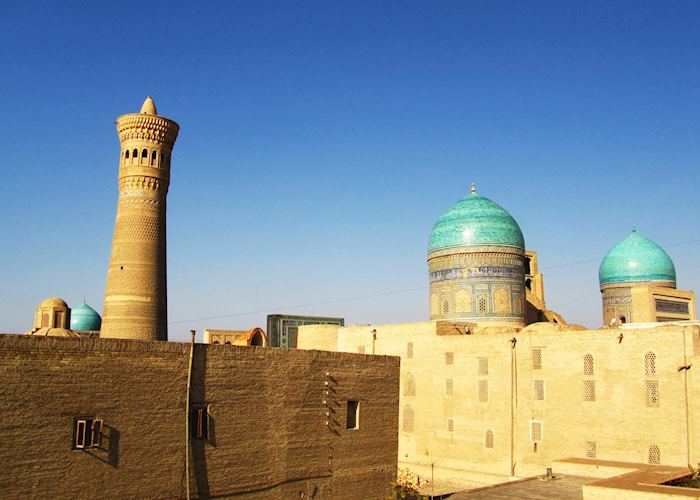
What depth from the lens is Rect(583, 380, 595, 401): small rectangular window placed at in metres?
24.6

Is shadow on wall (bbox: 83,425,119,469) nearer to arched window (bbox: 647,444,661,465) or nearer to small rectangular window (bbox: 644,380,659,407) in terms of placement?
arched window (bbox: 647,444,661,465)

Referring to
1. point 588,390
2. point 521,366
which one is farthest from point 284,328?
point 588,390

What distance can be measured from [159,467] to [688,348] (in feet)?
55.0

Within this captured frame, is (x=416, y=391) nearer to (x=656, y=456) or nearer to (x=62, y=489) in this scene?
(x=656, y=456)

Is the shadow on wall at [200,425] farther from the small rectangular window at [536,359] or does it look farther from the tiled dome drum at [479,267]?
the tiled dome drum at [479,267]

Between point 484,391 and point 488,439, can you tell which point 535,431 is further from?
point 484,391

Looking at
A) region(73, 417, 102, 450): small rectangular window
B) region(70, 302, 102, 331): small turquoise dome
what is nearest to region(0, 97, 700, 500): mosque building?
region(73, 417, 102, 450): small rectangular window

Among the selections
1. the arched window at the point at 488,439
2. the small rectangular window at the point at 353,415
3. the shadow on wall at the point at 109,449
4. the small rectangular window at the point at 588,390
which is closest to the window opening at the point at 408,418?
the arched window at the point at 488,439

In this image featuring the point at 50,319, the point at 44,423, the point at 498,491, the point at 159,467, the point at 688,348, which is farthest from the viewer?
the point at 50,319

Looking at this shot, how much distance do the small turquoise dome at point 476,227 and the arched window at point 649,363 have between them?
1233 centimetres

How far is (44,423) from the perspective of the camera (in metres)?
10.9

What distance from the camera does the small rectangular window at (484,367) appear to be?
27.9 meters

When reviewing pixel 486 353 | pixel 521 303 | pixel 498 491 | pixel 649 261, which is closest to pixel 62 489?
pixel 498 491

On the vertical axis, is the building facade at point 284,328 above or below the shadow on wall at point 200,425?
above
